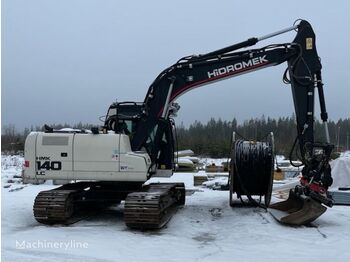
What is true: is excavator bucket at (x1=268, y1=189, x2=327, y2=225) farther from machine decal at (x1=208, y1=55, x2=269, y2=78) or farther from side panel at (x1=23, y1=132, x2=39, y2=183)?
side panel at (x1=23, y1=132, x2=39, y2=183)

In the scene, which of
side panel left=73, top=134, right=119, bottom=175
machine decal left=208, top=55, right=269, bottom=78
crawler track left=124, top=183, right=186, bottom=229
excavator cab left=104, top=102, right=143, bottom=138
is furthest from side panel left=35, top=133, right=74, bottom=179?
machine decal left=208, top=55, right=269, bottom=78

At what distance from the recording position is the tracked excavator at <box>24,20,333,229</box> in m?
10.9

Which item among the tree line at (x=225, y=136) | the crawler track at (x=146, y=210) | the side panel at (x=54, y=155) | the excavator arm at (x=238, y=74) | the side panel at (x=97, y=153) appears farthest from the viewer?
the tree line at (x=225, y=136)

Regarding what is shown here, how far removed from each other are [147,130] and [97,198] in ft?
6.79

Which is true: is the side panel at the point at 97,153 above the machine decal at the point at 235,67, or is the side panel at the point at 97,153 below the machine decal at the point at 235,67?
below

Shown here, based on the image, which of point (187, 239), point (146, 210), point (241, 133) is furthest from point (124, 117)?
point (241, 133)

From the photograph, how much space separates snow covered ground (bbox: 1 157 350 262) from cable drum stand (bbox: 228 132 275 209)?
63cm

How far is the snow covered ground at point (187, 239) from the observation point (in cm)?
778

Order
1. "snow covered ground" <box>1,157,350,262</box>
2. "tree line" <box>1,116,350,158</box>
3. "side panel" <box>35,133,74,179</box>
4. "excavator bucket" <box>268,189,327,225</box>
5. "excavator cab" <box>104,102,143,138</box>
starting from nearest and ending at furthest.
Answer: "snow covered ground" <box>1,157,350,262</box>, "excavator bucket" <box>268,189,327,225</box>, "side panel" <box>35,133,74,179</box>, "excavator cab" <box>104,102,143,138</box>, "tree line" <box>1,116,350,158</box>

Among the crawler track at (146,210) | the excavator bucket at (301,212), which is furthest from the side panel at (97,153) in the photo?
the excavator bucket at (301,212)

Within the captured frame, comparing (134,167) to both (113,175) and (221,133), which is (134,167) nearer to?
(113,175)

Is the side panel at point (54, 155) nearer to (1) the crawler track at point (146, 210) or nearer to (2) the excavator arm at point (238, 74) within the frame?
(2) the excavator arm at point (238, 74)

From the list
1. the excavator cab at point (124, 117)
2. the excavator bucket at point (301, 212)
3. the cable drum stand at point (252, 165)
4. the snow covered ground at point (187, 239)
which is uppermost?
the excavator cab at point (124, 117)

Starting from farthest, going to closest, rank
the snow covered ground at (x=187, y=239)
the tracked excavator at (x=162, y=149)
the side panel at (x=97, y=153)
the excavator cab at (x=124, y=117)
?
the excavator cab at (x=124, y=117), the side panel at (x=97, y=153), the tracked excavator at (x=162, y=149), the snow covered ground at (x=187, y=239)
